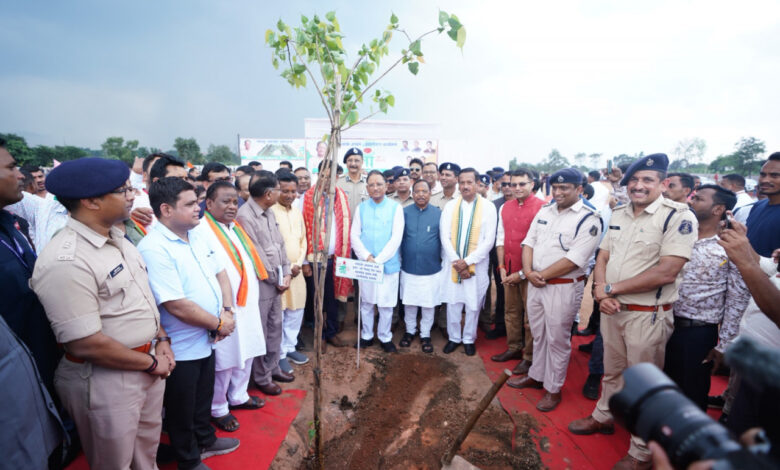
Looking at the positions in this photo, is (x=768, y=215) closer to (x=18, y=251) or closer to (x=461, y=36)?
(x=461, y=36)

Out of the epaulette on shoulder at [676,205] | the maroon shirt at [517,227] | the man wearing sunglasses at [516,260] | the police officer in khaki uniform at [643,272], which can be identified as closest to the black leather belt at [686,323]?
the police officer in khaki uniform at [643,272]

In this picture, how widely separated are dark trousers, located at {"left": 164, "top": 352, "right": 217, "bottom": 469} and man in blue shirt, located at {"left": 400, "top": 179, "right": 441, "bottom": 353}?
8.64ft

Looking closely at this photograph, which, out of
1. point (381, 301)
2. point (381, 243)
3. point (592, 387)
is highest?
point (381, 243)

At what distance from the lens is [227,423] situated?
9.95 ft

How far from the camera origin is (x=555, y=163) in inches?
2689

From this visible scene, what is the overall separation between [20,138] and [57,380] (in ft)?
104

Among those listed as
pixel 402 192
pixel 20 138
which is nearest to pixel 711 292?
pixel 402 192

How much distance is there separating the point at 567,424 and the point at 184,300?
3.44m

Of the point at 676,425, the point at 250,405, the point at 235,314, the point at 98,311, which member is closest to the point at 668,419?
the point at 676,425

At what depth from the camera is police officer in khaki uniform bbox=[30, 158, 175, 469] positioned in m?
1.61

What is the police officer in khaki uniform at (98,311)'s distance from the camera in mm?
1606

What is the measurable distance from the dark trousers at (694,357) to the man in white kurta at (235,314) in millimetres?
3612

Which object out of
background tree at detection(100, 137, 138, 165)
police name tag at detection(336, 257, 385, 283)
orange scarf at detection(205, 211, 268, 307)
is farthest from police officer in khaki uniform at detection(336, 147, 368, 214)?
background tree at detection(100, 137, 138, 165)

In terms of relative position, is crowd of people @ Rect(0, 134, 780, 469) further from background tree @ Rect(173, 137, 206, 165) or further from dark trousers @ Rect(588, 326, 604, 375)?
background tree @ Rect(173, 137, 206, 165)
